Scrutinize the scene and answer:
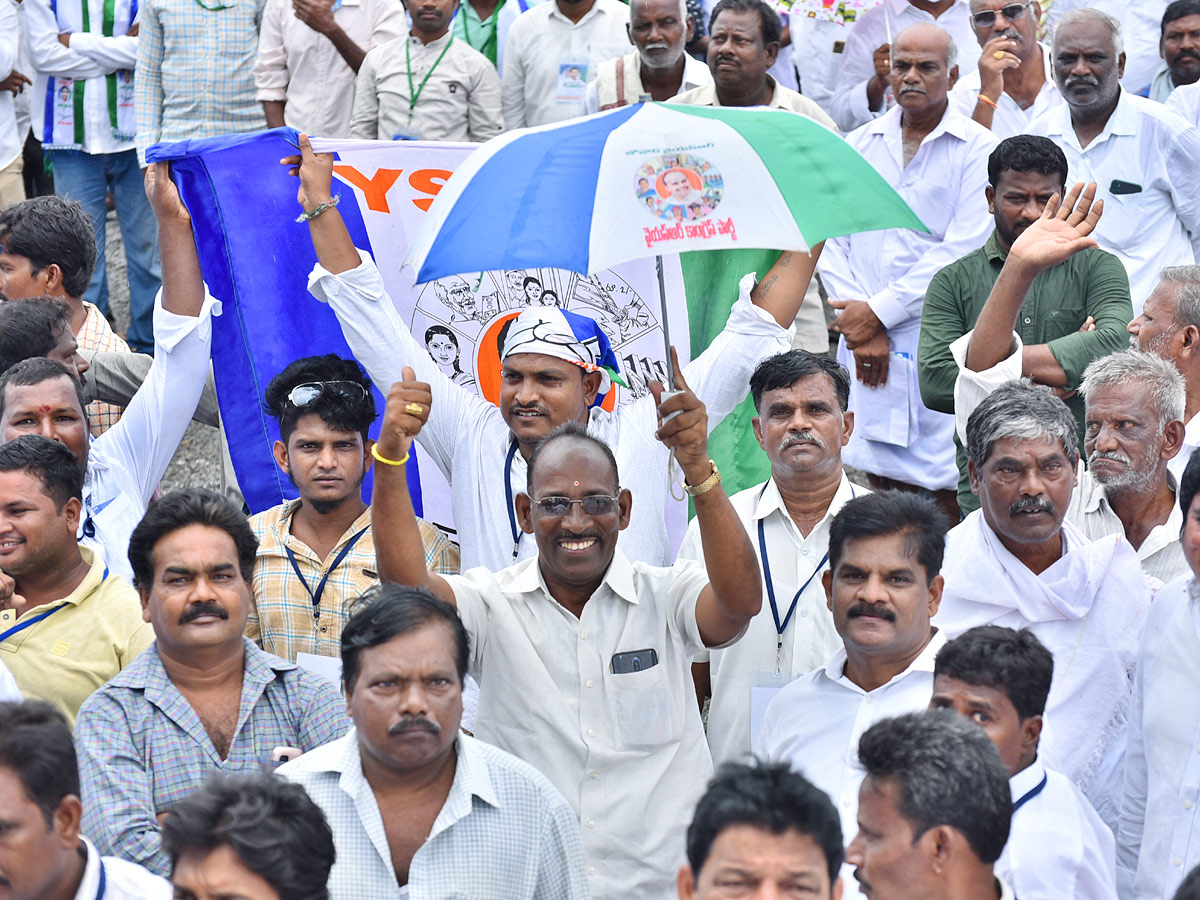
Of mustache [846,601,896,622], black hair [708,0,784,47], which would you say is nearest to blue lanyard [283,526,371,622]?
mustache [846,601,896,622]

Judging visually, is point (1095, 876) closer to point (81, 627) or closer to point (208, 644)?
point (208, 644)

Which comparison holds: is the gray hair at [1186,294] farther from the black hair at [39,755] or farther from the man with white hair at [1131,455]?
the black hair at [39,755]

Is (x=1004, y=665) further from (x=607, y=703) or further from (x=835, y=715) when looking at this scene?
(x=607, y=703)

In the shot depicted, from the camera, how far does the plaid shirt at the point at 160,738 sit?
12.5ft

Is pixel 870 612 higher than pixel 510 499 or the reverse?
the reverse

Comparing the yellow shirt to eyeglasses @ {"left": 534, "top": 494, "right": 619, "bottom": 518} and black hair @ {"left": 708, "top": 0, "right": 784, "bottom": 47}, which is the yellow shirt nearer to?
eyeglasses @ {"left": 534, "top": 494, "right": 619, "bottom": 518}

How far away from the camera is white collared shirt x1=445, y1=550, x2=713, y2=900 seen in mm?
4074

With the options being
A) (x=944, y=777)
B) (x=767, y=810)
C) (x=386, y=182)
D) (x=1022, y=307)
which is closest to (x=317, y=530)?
(x=386, y=182)

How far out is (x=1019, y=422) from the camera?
4.77 metres

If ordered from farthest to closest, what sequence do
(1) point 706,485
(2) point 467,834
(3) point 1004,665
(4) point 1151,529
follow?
(4) point 1151,529
(1) point 706,485
(3) point 1004,665
(2) point 467,834

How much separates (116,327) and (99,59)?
1.84m

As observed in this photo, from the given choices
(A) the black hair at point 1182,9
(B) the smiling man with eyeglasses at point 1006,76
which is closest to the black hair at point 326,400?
(B) the smiling man with eyeglasses at point 1006,76

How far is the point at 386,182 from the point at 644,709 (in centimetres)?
284

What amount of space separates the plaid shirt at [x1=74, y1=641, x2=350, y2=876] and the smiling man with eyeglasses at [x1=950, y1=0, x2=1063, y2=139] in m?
4.74
